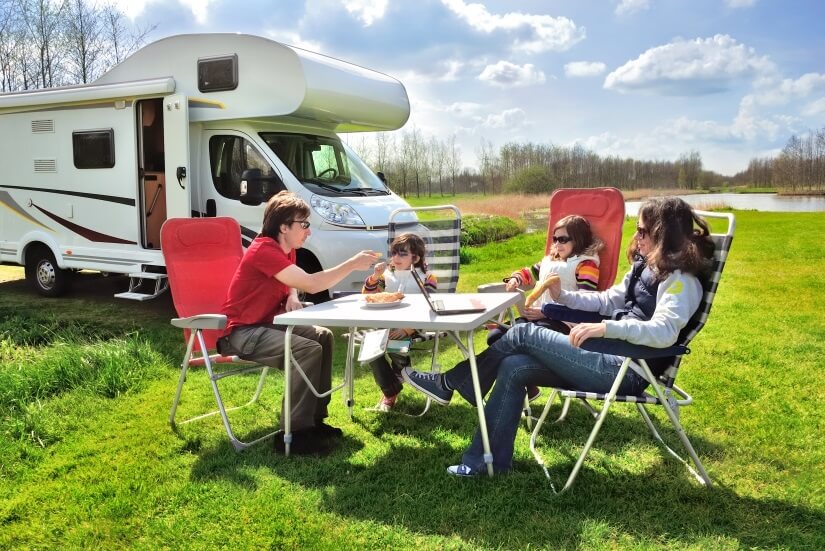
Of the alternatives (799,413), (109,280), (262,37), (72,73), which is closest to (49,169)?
(109,280)

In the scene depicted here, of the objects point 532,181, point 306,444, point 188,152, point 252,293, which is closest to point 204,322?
point 252,293

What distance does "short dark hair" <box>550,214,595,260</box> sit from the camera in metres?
4.27

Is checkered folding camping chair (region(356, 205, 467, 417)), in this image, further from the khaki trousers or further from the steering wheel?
the steering wheel

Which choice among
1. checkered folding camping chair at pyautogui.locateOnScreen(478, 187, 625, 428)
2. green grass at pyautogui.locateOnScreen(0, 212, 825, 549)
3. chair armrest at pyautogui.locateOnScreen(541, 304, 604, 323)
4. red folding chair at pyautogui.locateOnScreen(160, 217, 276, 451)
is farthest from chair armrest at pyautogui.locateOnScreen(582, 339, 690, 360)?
red folding chair at pyautogui.locateOnScreen(160, 217, 276, 451)

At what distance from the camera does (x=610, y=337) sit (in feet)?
9.52

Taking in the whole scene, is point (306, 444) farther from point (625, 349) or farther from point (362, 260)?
point (625, 349)

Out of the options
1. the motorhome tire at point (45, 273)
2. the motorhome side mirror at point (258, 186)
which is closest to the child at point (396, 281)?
the motorhome side mirror at point (258, 186)

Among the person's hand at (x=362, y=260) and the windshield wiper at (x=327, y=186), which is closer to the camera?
the person's hand at (x=362, y=260)

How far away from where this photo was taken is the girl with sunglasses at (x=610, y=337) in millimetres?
2930

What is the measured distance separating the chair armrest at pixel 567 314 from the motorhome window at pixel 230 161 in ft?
14.5

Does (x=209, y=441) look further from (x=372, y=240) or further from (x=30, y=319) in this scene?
(x=30, y=319)

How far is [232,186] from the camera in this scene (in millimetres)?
7188

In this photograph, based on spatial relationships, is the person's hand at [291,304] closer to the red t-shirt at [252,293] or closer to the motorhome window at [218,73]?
the red t-shirt at [252,293]

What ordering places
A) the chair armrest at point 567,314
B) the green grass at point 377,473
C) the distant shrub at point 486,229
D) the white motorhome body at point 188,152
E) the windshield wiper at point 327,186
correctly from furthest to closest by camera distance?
1. the distant shrub at point 486,229
2. the windshield wiper at point 327,186
3. the white motorhome body at point 188,152
4. the chair armrest at point 567,314
5. the green grass at point 377,473
